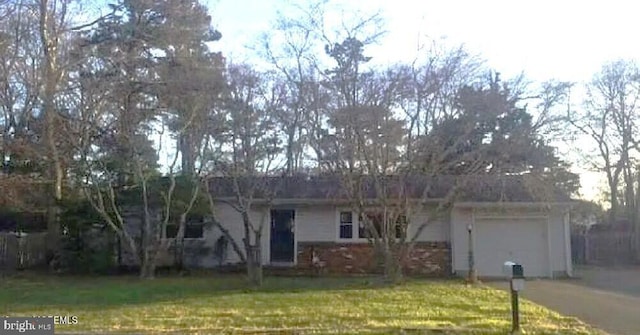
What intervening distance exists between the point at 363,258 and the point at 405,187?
6.04 meters

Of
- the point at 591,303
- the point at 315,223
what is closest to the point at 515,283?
the point at 591,303

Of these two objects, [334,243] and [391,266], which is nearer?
[391,266]

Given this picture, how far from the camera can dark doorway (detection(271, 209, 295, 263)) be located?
1019 inches

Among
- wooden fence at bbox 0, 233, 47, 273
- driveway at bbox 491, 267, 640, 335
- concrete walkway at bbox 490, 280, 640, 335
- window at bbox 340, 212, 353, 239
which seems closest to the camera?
concrete walkway at bbox 490, 280, 640, 335

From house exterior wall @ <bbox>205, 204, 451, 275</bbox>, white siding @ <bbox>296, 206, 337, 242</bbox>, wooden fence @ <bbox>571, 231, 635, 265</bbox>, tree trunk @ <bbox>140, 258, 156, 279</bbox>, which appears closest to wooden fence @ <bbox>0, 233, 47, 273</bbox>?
tree trunk @ <bbox>140, 258, 156, 279</bbox>

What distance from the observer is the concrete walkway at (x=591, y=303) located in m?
12.1

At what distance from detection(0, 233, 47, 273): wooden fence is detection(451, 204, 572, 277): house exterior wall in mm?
14691

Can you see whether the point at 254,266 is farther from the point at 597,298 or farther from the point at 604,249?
the point at 604,249

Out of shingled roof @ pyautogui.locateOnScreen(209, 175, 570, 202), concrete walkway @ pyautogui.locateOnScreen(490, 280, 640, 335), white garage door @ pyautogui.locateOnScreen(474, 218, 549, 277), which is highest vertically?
shingled roof @ pyautogui.locateOnScreen(209, 175, 570, 202)

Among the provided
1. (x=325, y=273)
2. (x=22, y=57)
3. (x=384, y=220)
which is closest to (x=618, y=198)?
(x=325, y=273)

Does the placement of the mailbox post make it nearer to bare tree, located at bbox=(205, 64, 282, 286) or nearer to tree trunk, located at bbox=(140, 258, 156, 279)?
bare tree, located at bbox=(205, 64, 282, 286)

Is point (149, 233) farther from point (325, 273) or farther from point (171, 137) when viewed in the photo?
point (325, 273)

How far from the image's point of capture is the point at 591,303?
15.3 metres

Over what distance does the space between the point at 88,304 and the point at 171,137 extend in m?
7.78
